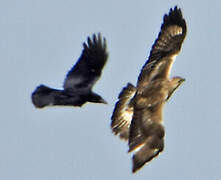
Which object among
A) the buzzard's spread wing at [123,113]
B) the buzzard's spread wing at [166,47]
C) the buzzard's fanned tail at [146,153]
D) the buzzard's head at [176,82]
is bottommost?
the buzzard's fanned tail at [146,153]

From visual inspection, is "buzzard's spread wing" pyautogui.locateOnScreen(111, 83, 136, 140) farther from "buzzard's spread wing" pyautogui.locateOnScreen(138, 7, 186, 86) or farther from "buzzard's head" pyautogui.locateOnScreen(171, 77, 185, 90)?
"buzzard's head" pyautogui.locateOnScreen(171, 77, 185, 90)

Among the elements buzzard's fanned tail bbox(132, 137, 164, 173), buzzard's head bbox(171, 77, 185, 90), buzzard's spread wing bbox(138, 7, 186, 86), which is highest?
buzzard's spread wing bbox(138, 7, 186, 86)

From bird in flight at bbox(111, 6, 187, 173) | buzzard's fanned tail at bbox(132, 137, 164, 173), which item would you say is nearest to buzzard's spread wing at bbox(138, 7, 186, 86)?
bird in flight at bbox(111, 6, 187, 173)

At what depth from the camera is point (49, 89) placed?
18781mm

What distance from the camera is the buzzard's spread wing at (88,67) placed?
18984mm

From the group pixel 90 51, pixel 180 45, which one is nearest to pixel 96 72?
pixel 90 51

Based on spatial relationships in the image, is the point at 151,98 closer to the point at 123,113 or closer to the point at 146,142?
the point at 123,113

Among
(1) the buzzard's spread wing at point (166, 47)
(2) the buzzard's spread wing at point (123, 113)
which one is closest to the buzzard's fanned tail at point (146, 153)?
(2) the buzzard's spread wing at point (123, 113)

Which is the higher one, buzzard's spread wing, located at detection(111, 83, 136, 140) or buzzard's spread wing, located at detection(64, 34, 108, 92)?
buzzard's spread wing, located at detection(64, 34, 108, 92)

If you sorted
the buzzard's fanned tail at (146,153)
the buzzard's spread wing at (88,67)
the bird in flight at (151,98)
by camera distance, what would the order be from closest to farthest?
1. the buzzard's fanned tail at (146,153)
2. the bird in flight at (151,98)
3. the buzzard's spread wing at (88,67)

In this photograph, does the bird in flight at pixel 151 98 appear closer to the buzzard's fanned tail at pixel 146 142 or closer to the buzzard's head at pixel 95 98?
the buzzard's fanned tail at pixel 146 142

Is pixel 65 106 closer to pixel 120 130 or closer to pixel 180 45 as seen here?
pixel 120 130

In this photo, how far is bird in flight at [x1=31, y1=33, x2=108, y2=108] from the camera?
18.7 meters

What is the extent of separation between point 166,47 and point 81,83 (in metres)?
1.86
